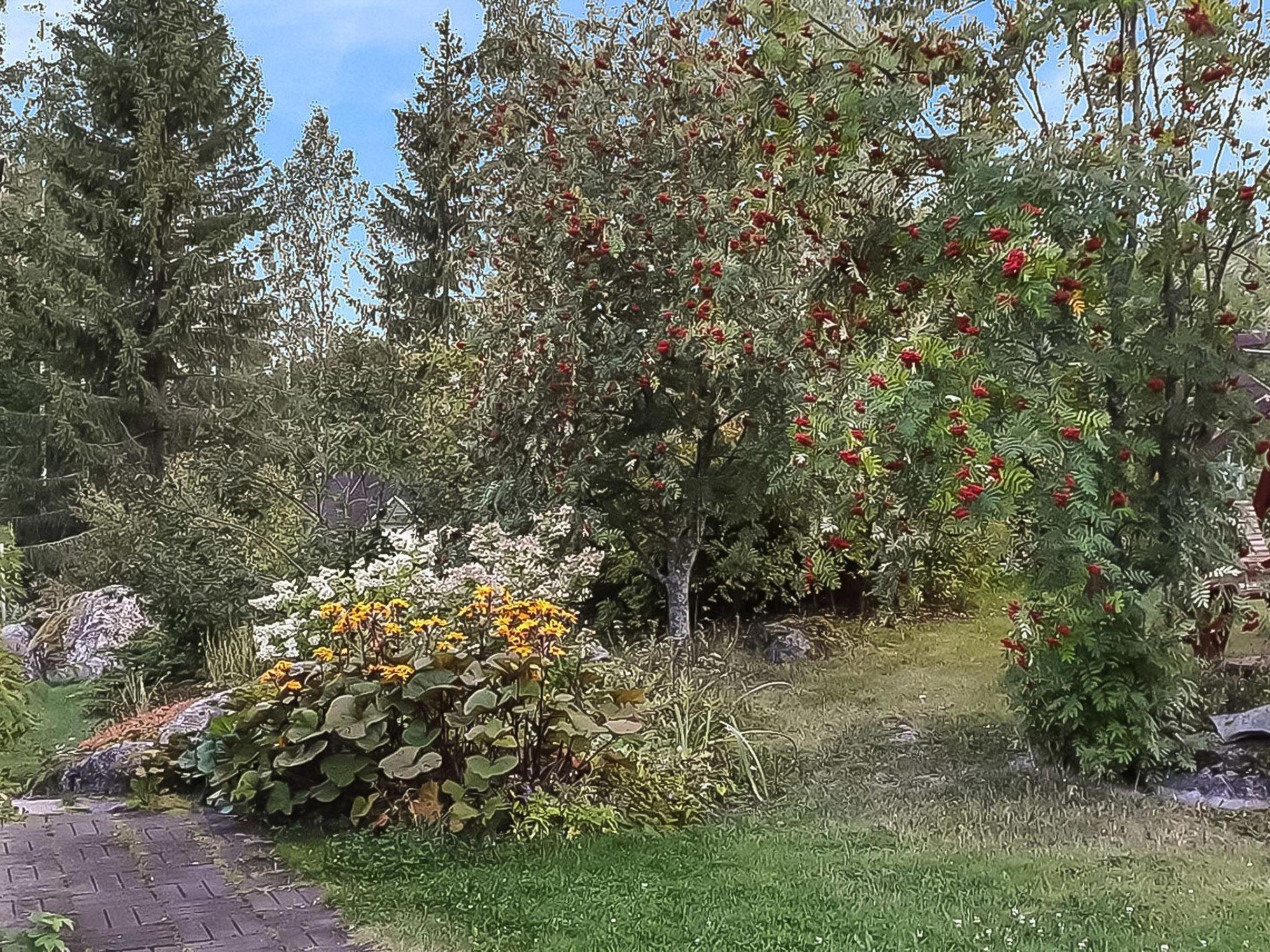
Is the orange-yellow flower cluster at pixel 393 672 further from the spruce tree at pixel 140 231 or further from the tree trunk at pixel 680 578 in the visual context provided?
the spruce tree at pixel 140 231

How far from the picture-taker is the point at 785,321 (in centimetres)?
668

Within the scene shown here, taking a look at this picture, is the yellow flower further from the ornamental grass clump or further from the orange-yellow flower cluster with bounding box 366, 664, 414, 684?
the orange-yellow flower cluster with bounding box 366, 664, 414, 684

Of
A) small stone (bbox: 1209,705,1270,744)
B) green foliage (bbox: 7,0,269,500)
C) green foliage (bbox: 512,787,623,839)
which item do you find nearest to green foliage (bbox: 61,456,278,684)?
green foliage (bbox: 7,0,269,500)

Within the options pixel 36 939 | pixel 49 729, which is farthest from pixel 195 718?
pixel 36 939

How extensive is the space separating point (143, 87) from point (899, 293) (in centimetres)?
1207

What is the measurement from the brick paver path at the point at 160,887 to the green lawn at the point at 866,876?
0.17 meters

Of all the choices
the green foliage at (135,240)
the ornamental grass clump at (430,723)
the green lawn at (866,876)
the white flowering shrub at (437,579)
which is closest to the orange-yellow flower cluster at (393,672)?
the ornamental grass clump at (430,723)

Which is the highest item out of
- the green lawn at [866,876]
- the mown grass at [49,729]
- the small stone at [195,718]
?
the small stone at [195,718]

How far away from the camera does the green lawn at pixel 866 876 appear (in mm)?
3152

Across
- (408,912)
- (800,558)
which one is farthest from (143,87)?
(408,912)

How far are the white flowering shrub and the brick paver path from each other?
107 centimetres

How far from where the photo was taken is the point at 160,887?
3.83 meters

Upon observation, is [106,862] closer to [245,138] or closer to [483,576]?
[483,576]

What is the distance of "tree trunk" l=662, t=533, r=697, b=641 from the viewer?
25.7 feet
